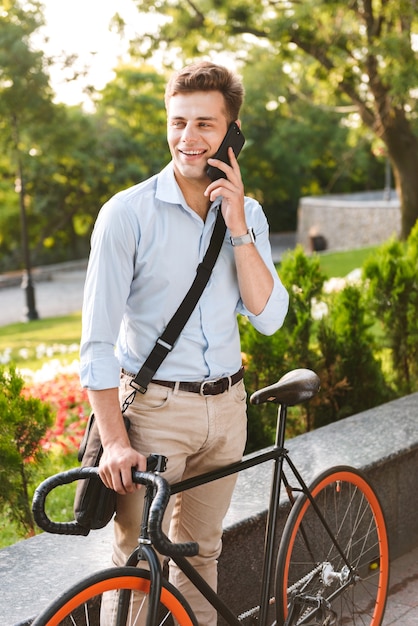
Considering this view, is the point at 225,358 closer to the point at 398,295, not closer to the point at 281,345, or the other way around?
the point at 281,345

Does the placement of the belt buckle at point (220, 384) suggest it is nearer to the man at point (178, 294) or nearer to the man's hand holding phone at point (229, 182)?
the man at point (178, 294)

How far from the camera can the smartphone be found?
2582 millimetres

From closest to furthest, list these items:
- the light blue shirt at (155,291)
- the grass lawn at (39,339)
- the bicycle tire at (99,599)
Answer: the bicycle tire at (99,599) → the light blue shirt at (155,291) → the grass lawn at (39,339)

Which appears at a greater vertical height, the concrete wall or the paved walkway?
the concrete wall

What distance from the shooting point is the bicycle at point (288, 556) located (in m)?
2.25

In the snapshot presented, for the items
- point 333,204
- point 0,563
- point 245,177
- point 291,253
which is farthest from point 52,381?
point 245,177

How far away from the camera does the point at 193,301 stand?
8.52 ft

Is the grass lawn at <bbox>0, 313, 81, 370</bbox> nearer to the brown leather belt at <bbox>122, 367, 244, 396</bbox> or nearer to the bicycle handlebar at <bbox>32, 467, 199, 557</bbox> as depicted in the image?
the brown leather belt at <bbox>122, 367, 244, 396</bbox>

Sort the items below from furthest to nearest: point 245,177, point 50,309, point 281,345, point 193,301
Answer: point 245,177 → point 50,309 → point 281,345 → point 193,301

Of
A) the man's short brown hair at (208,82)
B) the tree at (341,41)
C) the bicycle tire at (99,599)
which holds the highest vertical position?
the tree at (341,41)

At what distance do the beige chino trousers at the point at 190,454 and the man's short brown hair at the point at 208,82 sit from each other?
876 millimetres

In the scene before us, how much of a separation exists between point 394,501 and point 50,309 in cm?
2273

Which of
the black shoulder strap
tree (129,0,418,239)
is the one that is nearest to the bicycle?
the black shoulder strap

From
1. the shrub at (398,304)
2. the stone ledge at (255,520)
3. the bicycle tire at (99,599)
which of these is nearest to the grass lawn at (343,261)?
the shrub at (398,304)
